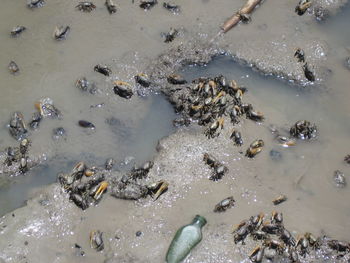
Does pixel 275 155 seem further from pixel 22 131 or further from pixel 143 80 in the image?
pixel 22 131

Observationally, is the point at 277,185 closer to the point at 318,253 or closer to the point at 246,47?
the point at 318,253

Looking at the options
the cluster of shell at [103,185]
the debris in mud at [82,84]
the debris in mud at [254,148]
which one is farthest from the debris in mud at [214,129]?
the debris in mud at [82,84]

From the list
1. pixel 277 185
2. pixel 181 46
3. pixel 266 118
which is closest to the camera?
pixel 277 185

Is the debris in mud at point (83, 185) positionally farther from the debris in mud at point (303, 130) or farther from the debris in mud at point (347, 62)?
the debris in mud at point (347, 62)

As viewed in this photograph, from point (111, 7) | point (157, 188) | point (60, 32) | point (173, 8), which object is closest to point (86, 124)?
point (157, 188)

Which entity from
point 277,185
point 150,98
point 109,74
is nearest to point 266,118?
point 277,185

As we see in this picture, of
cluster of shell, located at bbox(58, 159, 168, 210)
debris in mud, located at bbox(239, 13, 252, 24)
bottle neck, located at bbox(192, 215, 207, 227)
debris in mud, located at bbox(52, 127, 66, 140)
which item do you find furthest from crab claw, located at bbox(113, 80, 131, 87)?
bottle neck, located at bbox(192, 215, 207, 227)

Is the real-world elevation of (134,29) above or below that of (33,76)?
above
